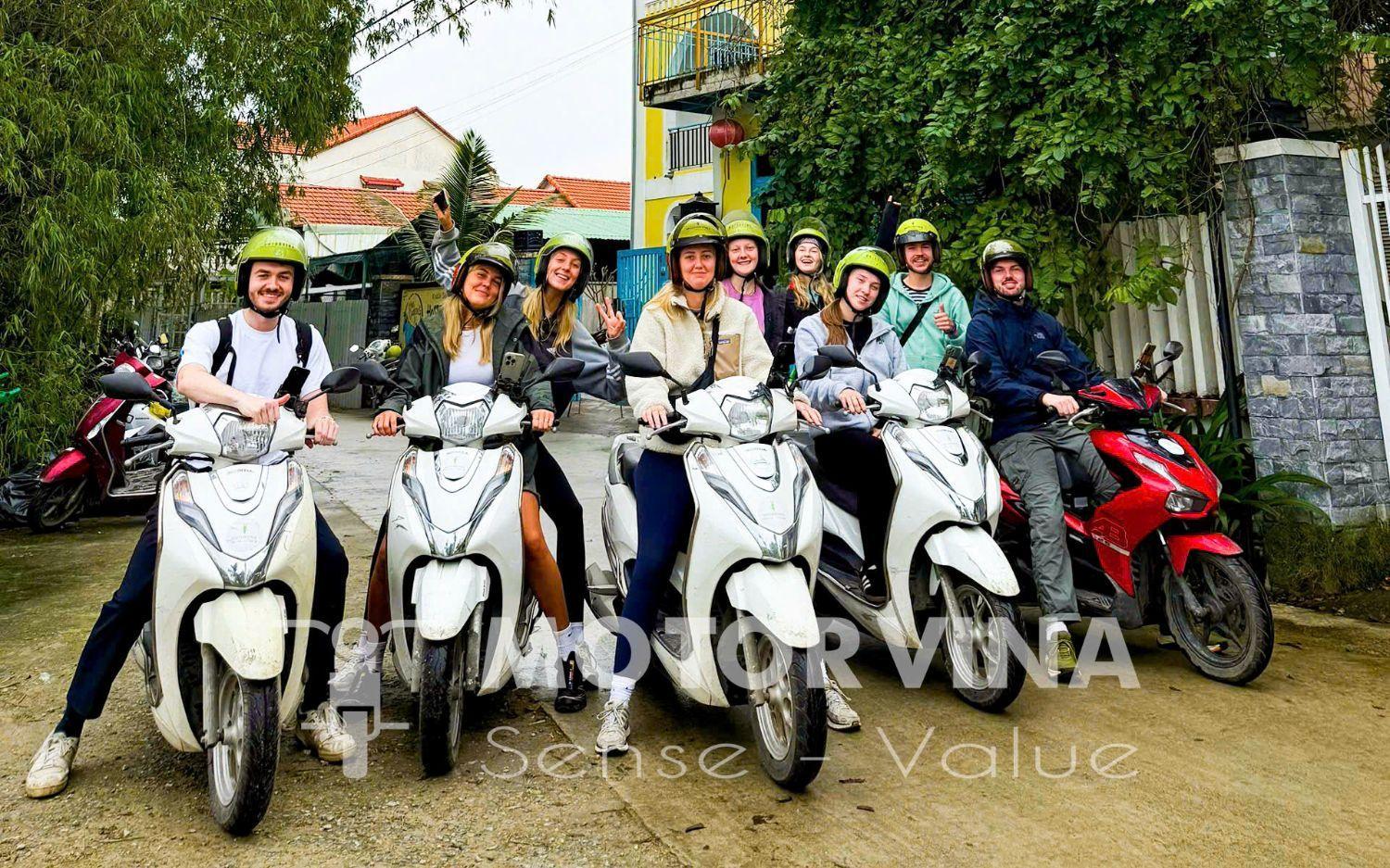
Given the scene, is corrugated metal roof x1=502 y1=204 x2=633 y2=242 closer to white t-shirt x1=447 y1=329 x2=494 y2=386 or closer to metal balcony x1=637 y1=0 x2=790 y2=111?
metal balcony x1=637 y1=0 x2=790 y2=111

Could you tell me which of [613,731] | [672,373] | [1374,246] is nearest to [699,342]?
[672,373]

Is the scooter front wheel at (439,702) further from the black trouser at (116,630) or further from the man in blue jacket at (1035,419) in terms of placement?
the man in blue jacket at (1035,419)

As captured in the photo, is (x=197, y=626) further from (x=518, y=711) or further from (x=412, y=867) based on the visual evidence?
(x=518, y=711)

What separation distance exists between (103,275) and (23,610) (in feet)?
7.70

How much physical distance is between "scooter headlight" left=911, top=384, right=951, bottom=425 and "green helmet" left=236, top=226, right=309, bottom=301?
2.17 meters

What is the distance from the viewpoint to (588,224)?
22578mm

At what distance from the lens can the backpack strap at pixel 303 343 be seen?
330 cm

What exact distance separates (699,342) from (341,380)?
4.21 feet

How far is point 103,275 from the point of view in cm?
631

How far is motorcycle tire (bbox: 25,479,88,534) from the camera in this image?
6.90 meters

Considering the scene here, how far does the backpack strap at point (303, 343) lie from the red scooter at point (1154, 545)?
103 inches

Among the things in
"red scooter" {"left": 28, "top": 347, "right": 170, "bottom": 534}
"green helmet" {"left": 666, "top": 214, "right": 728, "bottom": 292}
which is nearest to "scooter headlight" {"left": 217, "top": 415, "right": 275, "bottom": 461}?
"green helmet" {"left": 666, "top": 214, "right": 728, "bottom": 292}

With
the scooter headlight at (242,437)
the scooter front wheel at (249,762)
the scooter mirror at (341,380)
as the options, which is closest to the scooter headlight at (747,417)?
the scooter mirror at (341,380)

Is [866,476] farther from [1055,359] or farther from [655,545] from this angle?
[655,545]
